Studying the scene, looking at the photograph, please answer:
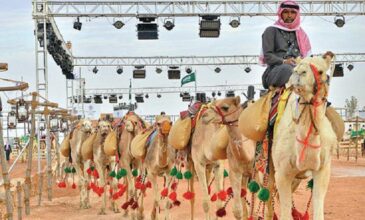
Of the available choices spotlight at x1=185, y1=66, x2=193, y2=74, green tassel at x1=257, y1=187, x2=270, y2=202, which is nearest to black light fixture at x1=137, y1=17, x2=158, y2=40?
green tassel at x1=257, y1=187, x2=270, y2=202

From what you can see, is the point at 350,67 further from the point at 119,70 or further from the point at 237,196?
the point at 237,196

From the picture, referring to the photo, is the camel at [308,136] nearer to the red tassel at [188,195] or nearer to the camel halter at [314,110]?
the camel halter at [314,110]

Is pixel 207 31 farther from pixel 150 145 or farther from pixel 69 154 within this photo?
pixel 150 145

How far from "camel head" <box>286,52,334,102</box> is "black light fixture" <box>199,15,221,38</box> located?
64.6 feet

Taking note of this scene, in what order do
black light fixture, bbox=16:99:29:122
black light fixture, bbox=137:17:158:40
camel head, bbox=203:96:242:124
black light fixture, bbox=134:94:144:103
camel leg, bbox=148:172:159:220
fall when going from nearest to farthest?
camel head, bbox=203:96:242:124 → camel leg, bbox=148:172:159:220 → black light fixture, bbox=16:99:29:122 → black light fixture, bbox=137:17:158:40 → black light fixture, bbox=134:94:144:103

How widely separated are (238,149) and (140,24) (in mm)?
16989

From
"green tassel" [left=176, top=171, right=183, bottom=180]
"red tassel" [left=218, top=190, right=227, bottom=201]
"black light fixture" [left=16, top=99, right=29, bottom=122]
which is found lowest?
"red tassel" [left=218, top=190, right=227, bottom=201]

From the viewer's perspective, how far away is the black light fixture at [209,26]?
26.4 meters

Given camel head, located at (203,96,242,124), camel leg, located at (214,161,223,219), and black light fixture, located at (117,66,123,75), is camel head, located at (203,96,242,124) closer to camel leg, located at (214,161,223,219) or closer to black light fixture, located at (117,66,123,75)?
camel leg, located at (214,161,223,219)

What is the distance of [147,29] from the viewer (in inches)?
1041

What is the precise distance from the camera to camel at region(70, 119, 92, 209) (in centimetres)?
1972

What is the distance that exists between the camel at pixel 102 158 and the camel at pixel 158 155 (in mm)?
3631

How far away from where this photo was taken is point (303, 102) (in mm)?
6945

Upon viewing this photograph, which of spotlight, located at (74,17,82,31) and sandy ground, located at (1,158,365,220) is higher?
spotlight, located at (74,17,82,31)
